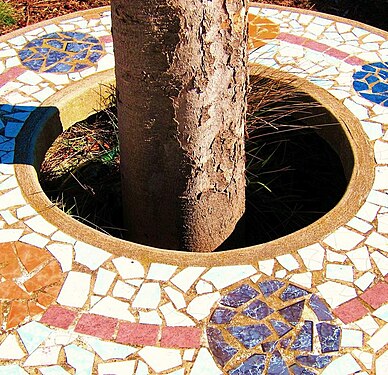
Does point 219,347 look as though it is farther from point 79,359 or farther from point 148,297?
point 79,359

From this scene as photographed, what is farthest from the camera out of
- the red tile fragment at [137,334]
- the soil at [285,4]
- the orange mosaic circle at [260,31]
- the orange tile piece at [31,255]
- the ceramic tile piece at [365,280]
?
the soil at [285,4]

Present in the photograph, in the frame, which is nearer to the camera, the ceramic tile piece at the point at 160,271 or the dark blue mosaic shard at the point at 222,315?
the dark blue mosaic shard at the point at 222,315

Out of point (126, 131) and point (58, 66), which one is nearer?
point (126, 131)

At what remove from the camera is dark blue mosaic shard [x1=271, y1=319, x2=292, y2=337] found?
2.21 metres

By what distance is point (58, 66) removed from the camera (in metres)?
3.65

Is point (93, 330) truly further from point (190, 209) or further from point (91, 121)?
point (91, 121)

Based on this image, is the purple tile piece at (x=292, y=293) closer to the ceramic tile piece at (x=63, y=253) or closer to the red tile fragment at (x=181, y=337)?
the red tile fragment at (x=181, y=337)

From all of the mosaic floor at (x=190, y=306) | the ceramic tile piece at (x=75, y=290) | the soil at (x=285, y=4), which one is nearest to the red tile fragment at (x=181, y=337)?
the mosaic floor at (x=190, y=306)

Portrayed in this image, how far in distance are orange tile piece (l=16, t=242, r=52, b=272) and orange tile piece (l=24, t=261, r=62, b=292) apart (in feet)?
0.13

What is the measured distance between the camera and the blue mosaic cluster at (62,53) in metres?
3.65

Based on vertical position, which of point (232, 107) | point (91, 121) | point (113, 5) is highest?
point (113, 5)

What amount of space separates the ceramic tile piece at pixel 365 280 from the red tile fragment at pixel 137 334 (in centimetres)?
73

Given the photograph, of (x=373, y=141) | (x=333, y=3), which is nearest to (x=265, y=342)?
(x=373, y=141)

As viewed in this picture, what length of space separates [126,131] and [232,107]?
44 centimetres
